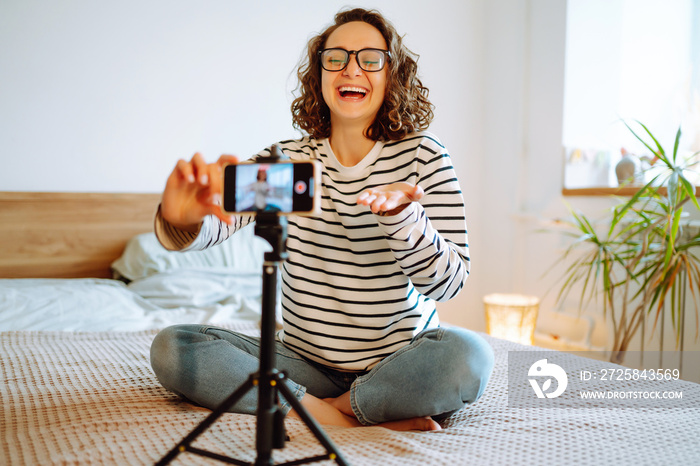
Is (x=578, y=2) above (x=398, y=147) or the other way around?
above

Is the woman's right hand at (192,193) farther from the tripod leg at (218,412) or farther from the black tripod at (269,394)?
the tripod leg at (218,412)

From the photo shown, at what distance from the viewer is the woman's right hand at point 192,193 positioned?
2.74 ft

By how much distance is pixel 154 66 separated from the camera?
239 centimetres

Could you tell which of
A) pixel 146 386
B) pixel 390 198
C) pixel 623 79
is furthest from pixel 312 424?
pixel 623 79

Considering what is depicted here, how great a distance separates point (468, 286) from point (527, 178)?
71 centimetres

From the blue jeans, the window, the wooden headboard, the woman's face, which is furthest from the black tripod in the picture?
the window

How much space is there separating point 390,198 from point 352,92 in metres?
0.45

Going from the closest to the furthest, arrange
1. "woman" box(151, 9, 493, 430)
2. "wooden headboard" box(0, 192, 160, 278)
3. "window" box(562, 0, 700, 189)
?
"woman" box(151, 9, 493, 430)
"wooden headboard" box(0, 192, 160, 278)
"window" box(562, 0, 700, 189)

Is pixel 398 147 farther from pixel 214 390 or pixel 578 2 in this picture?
pixel 578 2

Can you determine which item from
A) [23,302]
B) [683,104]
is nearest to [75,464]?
[23,302]

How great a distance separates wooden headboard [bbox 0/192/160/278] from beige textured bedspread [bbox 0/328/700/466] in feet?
3.40

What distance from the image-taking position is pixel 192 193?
0.89 meters

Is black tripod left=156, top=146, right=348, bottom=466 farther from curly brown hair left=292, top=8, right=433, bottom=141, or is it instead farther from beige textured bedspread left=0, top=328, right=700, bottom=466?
curly brown hair left=292, top=8, right=433, bottom=141

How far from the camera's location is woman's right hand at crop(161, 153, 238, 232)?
0.84m
